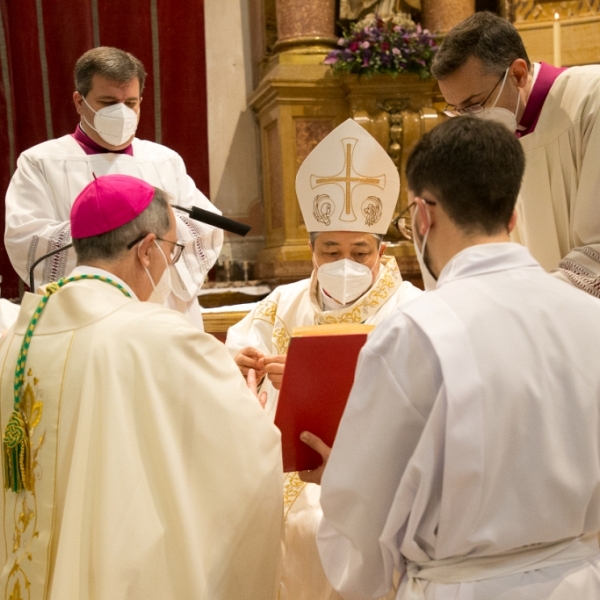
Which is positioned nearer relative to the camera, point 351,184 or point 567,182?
point 567,182

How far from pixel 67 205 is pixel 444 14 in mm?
4135

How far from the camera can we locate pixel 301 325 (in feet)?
11.8

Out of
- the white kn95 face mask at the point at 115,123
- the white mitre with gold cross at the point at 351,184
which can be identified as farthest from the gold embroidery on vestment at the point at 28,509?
the white kn95 face mask at the point at 115,123

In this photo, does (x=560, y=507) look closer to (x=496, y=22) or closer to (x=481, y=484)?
(x=481, y=484)

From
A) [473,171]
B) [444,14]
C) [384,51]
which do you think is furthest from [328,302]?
[444,14]

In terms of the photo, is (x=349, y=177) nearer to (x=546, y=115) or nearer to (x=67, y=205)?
(x=546, y=115)

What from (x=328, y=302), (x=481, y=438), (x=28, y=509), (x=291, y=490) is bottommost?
(x=291, y=490)

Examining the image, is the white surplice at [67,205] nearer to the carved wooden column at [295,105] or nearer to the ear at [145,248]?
the ear at [145,248]

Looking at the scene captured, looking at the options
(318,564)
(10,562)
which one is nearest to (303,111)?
(318,564)

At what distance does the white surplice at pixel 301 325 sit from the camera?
286cm

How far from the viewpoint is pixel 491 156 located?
1.81 meters

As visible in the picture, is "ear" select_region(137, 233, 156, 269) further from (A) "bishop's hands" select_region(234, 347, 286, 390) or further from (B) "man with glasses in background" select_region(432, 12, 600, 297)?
(B) "man with glasses in background" select_region(432, 12, 600, 297)

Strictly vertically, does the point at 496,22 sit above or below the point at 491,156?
above

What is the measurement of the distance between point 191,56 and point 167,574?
562 centimetres
